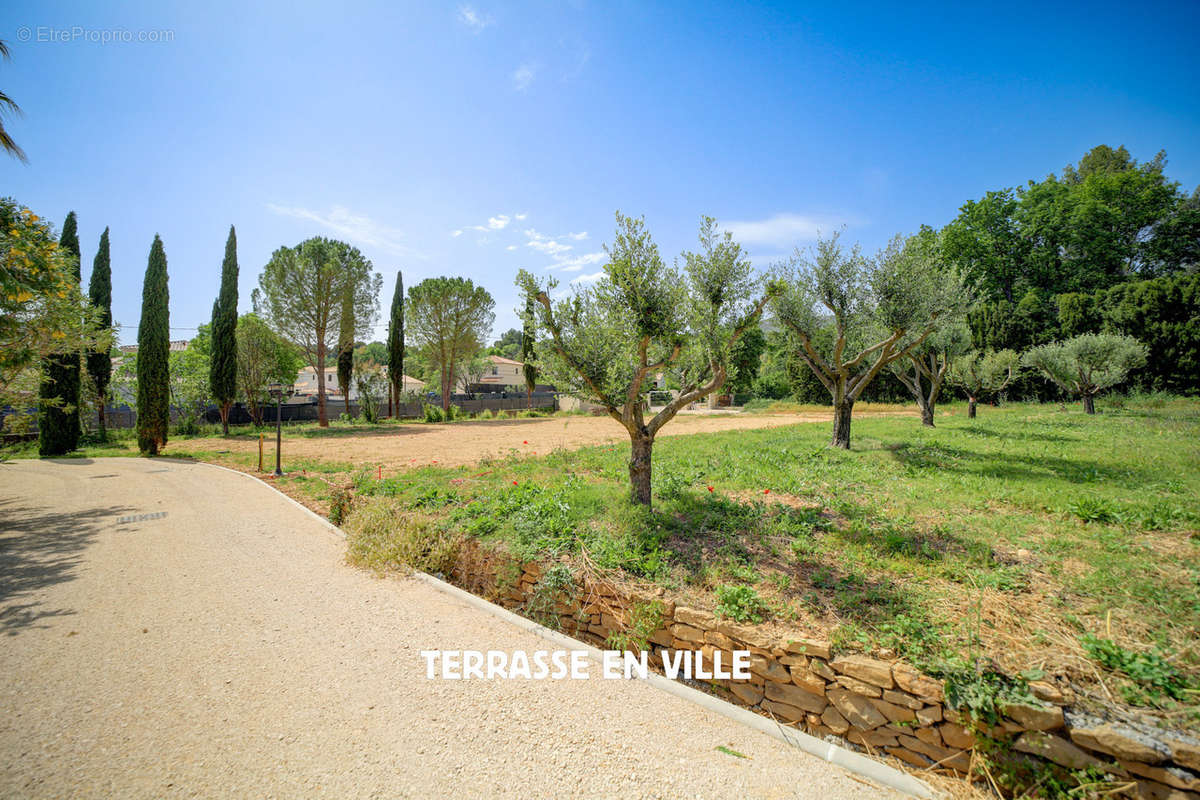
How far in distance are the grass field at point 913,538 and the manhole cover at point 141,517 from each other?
2.05 meters

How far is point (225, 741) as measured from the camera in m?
2.78

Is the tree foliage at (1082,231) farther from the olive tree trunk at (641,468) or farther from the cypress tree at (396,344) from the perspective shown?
the cypress tree at (396,344)

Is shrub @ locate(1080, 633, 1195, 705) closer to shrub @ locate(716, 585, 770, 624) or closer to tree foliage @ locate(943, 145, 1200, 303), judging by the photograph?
shrub @ locate(716, 585, 770, 624)

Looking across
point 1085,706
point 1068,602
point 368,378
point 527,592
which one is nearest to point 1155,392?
point 1068,602

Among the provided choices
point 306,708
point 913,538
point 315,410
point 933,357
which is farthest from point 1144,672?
point 315,410

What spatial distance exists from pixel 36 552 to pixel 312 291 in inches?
840

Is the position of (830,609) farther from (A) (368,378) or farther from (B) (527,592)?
(A) (368,378)

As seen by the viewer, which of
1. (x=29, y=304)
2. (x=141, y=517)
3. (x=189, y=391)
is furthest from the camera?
(x=189, y=391)

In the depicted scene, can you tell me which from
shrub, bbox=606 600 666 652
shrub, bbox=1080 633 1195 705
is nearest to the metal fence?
shrub, bbox=606 600 666 652

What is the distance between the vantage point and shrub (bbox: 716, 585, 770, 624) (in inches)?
143

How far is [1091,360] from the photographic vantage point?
17.6 metres

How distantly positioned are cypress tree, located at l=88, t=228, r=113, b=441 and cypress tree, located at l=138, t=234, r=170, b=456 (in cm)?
386

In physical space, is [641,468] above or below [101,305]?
below

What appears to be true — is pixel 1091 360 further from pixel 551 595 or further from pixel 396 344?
pixel 396 344
